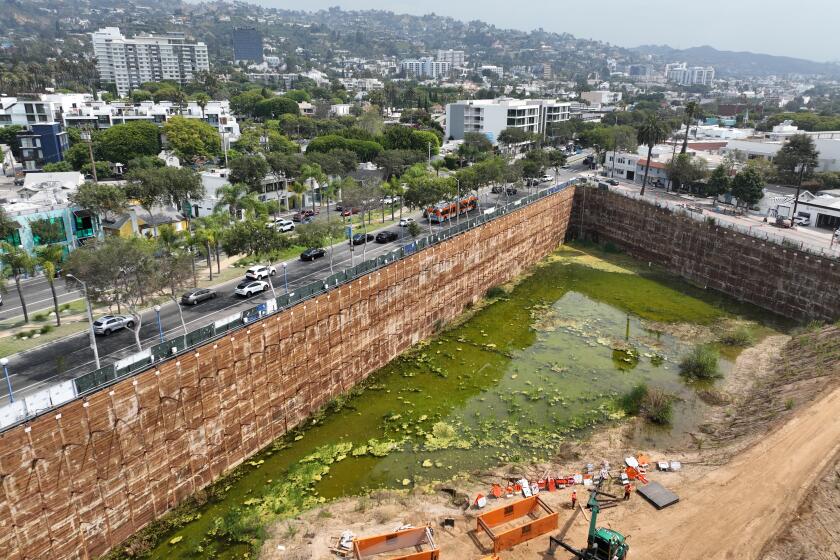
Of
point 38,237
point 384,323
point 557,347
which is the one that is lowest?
point 557,347

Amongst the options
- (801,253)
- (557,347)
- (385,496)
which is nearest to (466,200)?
(557,347)

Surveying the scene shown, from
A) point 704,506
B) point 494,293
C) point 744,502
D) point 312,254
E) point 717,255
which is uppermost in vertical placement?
point 312,254

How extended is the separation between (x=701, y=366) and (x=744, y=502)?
18600mm

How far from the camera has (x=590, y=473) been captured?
3275 cm

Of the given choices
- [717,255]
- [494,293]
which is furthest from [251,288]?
[717,255]

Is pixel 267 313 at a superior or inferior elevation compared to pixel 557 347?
superior

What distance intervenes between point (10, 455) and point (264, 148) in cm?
10801

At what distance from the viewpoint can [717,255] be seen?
68.8m

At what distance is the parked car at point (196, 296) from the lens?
145 feet

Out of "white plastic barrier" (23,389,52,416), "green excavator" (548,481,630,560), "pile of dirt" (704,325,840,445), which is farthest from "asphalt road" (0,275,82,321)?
"pile of dirt" (704,325,840,445)

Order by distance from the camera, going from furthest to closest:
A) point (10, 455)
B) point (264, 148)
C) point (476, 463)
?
point (264, 148), point (476, 463), point (10, 455)

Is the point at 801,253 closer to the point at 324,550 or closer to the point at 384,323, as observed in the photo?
the point at 384,323

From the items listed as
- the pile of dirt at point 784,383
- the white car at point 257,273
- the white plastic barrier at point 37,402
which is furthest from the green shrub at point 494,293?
the white plastic barrier at point 37,402

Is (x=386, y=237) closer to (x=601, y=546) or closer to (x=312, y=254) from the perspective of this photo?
(x=312, y=254)
